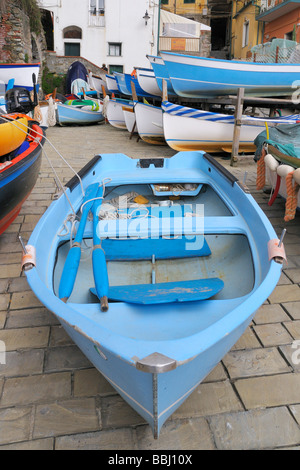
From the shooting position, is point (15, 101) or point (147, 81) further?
point (147, 81)

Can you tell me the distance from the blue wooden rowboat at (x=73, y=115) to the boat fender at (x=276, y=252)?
12.3 m

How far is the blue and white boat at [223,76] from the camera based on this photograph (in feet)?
23.7

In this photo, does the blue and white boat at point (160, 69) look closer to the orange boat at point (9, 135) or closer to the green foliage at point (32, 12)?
the orange boat at point (9, 135)

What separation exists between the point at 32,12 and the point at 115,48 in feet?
24.4

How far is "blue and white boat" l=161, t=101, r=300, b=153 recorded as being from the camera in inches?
280

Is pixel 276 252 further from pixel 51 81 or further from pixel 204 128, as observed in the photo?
pixel 51 81

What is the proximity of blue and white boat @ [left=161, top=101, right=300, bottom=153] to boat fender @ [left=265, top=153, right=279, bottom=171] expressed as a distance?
346 centimetres

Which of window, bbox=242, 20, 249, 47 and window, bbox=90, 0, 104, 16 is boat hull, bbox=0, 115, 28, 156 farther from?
window, bbox=242, 20, 249, 47

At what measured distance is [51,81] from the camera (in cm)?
2148

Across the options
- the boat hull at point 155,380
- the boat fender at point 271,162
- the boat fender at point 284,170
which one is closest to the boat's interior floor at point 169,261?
the boat hull at point 155,380

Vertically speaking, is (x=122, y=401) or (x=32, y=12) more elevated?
(x=32, y=12)

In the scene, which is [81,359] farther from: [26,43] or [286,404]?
[26,43]

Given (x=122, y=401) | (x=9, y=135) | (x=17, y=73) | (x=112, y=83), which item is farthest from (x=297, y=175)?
(x=112, y=83)
